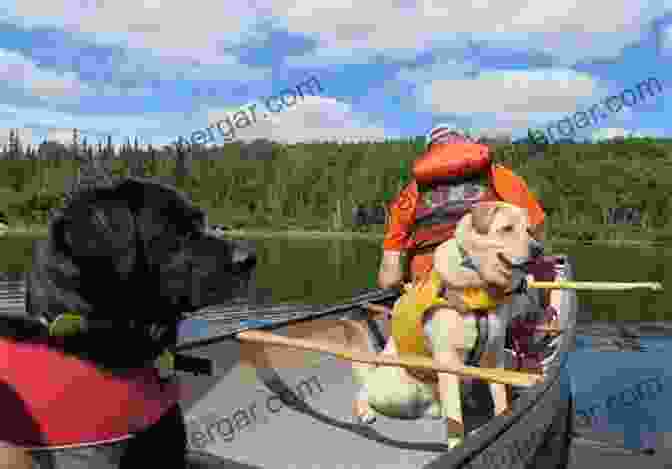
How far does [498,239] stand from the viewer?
3.81 meters

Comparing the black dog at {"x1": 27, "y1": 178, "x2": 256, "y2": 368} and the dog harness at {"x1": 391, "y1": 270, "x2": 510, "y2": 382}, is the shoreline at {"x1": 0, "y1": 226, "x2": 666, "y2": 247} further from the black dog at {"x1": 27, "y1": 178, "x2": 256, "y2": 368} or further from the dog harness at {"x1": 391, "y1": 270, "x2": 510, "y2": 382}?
the black dog at {"x1": 27, "y1": 178, "x2": 256, "y2": 368}

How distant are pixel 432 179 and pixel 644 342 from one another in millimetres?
9672

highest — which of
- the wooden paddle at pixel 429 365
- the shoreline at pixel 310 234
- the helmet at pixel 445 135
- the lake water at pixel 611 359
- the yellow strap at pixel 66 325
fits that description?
the helmet at pixel 445 135

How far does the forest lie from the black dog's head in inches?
2696

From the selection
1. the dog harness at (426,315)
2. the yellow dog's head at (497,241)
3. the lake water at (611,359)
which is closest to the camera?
the yellow dog's head at (497,241)

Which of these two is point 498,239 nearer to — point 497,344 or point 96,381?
point 497,344

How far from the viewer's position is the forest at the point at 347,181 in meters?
94.1

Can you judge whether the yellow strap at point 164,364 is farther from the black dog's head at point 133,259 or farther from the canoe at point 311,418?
the canoe at point 311,418

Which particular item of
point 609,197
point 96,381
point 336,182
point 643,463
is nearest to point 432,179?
point 96,381

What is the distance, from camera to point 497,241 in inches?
150

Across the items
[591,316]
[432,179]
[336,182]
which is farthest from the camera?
[336,182]

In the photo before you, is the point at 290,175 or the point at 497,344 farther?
the point at 290,175

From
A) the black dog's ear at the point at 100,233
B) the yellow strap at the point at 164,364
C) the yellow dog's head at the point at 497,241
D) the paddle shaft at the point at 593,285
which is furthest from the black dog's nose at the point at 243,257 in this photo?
the paddle shaft at the point at 593,285

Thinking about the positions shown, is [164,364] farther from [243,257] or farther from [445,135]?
[445,135]
